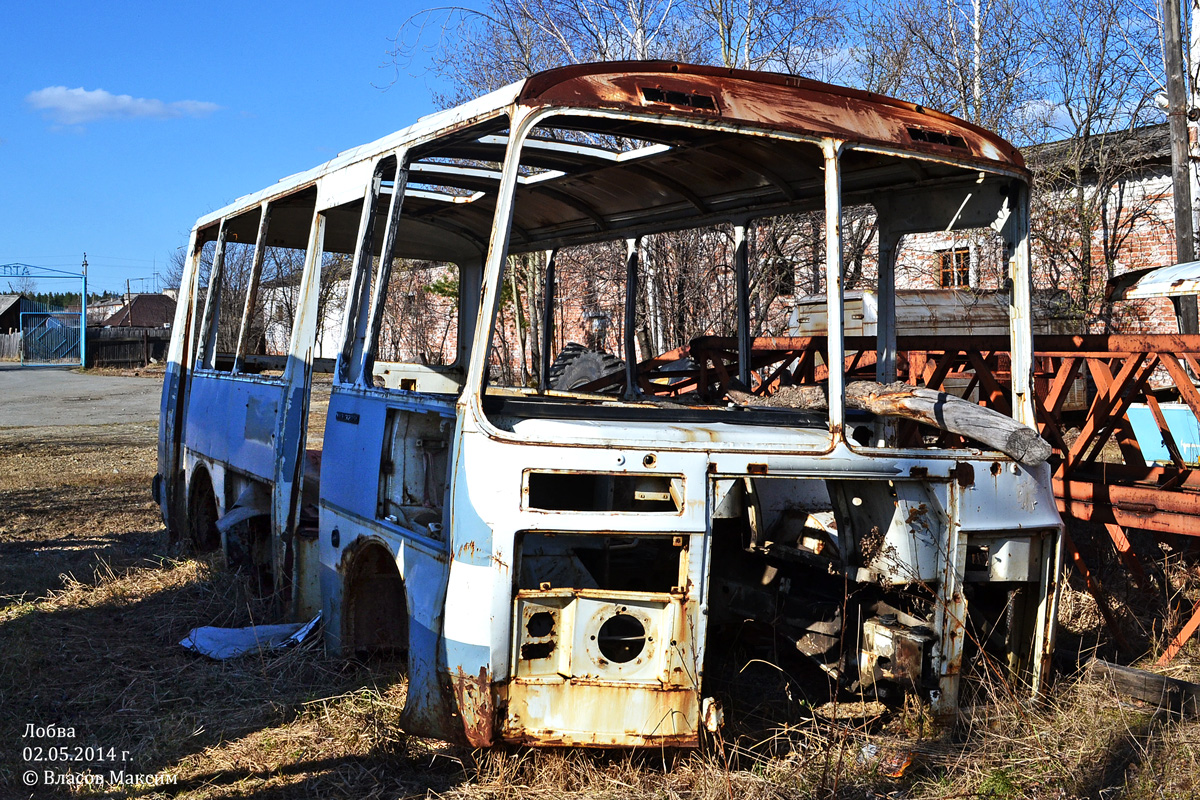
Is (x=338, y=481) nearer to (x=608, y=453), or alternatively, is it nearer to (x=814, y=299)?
(x=608, y=453)

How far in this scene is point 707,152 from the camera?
15.2ft

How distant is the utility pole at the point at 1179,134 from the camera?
10.7 m

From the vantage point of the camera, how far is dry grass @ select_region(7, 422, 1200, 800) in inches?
145

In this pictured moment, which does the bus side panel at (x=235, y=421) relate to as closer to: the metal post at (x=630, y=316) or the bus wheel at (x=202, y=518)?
the bus wheel at (x=202, y=518)

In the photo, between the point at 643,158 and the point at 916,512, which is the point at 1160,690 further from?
the point at 643,158

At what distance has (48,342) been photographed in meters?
50.0

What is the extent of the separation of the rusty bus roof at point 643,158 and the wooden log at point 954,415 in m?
0.97

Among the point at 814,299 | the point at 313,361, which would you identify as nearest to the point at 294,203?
the point at 313,361

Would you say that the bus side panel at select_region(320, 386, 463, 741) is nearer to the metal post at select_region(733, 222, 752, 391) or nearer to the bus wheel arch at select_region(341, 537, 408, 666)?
the bus wheel arch at select_region(341, 537, 408, 666)

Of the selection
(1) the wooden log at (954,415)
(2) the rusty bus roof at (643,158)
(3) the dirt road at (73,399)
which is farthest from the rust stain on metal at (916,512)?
(3) the dirt road at (73,399)

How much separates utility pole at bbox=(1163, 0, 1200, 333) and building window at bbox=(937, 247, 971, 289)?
738 centimetres

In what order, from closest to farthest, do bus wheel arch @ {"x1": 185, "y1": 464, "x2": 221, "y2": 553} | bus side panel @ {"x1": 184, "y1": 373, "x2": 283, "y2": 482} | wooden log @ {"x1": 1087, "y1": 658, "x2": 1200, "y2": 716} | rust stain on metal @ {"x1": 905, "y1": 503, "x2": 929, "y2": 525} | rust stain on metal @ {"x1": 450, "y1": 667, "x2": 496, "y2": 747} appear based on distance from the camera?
rust stain on metal @ {"x1": 450, "y1": 667, "x2": 496, "y2": 747}
rust stain on metal @ {"x1": 905, "y1": 503, "x2": 929, "y2": 525}
wooden log @ {"x1": 1087, "y1": 658, "x2": 1200, "y2": 716}
bus side panel @ {"x1": 184, "y1": 373, "x2": 283, "y2": 482}
bus wheel arch @ {"x1": 185, "y1": 464, "x2": 221, "y2": 553}

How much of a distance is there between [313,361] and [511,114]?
224 cm

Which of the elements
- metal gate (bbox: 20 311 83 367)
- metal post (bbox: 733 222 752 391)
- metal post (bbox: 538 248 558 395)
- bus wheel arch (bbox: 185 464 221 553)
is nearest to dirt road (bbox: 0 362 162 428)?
metal gate (bbox: 20 311 83 367)
